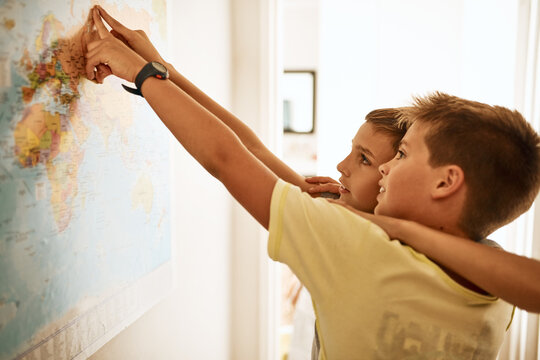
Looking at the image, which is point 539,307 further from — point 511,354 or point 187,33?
point 511,354

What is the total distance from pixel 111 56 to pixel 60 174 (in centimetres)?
23

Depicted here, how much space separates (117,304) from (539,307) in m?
0.82

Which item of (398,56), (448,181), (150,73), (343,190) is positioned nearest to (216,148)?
(150,73)

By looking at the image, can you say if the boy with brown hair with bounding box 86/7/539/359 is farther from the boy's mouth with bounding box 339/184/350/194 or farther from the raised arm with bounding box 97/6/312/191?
the boy's mouth with bounding box 339/184/350/194

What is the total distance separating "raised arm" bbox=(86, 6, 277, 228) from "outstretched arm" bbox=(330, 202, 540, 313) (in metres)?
0.26

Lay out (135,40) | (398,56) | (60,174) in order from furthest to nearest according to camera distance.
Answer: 1. (398,56)
2. (135,40)
3. (60,174)

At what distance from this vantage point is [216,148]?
618 mm

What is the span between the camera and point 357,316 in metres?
0.62

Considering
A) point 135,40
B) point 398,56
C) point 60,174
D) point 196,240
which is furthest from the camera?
point 398,56

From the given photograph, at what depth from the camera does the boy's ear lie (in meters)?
0.65

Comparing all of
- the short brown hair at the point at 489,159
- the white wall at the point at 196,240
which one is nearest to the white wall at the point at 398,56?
the white wall at the point at 196,240

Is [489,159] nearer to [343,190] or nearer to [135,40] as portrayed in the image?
[343,190]

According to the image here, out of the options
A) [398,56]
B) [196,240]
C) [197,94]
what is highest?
[398,56]

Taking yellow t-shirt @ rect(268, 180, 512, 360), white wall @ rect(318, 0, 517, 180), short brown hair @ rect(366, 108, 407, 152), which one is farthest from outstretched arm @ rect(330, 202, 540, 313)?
white wall @ rect(318, 0, 517, 180)
